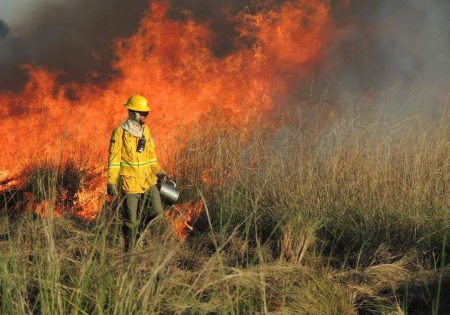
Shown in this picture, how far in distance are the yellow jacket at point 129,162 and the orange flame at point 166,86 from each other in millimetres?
1550

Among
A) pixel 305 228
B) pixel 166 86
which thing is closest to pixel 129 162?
pixel 305 228

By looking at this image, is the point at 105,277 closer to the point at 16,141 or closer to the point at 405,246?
the point at 405,246

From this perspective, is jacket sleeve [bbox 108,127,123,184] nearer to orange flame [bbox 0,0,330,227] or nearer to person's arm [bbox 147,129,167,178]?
person's arm [bbox 147,129,167,178]

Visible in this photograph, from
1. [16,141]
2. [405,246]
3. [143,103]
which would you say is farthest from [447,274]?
[16,141]

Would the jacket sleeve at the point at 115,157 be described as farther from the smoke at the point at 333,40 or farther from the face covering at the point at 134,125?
the smoke at the point at 333,40

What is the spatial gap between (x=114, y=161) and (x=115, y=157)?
47 mm

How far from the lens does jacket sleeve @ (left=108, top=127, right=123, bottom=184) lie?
4.53 m

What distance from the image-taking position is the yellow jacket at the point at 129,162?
458cm

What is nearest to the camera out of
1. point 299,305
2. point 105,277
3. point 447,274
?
point 105,277

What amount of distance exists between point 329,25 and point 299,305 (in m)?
8.97

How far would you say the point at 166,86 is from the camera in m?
8.54

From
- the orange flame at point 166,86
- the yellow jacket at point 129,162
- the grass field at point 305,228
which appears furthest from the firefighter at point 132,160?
the orange flame at point 166,86

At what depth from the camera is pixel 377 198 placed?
A: 4578 mm

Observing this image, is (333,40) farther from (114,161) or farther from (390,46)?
(114,161)
